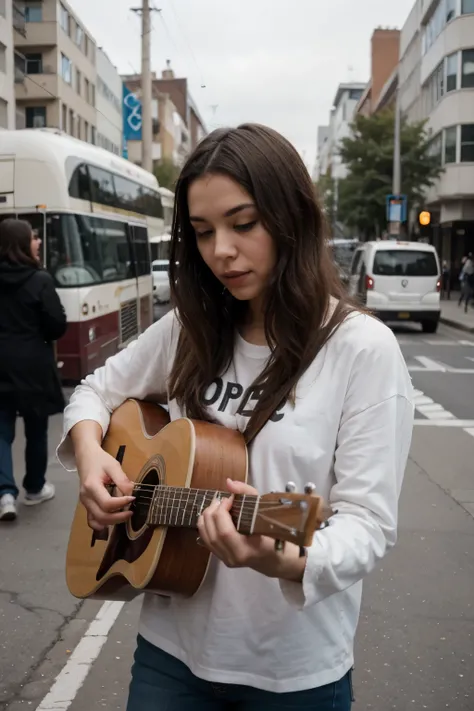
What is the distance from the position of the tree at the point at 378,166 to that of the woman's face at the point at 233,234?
38.8 meters

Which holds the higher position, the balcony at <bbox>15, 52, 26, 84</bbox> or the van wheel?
the balcony at <bbox>15, 52, 26, 84</bbox>

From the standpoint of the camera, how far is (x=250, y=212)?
174 cm

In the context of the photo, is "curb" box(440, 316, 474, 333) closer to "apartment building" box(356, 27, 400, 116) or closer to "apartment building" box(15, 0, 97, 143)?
"apartment building" box(15, 0, 97, 143)

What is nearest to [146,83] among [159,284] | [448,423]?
[159,284]

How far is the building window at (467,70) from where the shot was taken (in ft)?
122

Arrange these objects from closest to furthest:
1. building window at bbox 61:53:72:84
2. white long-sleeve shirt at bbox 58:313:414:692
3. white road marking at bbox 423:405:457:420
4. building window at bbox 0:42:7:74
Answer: white long-sleeve shirt at bbox 58:313:414:692 < white road marking at bbox 423:405:457:420 < building window at bbox 0:42:7:74 < building window at bbox 61:53:72:84

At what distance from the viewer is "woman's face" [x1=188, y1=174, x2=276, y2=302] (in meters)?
1.75

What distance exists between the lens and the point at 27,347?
6293 millimetres

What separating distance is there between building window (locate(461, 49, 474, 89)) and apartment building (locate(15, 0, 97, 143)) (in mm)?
19875

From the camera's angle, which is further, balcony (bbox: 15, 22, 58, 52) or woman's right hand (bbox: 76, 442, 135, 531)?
balcony (bbox: 15, 22, 58, 52)

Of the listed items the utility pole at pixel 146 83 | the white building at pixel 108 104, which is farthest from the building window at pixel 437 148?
the white building at pixel 108 104

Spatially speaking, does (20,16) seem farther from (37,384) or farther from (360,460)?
(360,460)

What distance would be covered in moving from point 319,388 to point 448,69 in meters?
39.8

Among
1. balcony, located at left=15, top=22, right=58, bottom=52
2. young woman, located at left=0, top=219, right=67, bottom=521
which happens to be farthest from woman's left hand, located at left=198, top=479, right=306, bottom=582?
balcony, located at left=15, top=22, right=58, bottom=52
